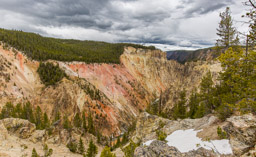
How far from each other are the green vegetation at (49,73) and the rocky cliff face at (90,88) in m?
1.80

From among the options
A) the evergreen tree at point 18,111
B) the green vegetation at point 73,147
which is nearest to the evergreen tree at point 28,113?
the evergreen tree at point 18,111

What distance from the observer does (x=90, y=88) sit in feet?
200

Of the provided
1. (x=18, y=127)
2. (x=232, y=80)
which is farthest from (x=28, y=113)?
(x=232, y=80)

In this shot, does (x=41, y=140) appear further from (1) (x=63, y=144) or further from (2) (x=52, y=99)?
(2) (x=52, y=99)

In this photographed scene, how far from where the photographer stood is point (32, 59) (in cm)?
6103

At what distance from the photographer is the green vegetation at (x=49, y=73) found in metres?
55.4

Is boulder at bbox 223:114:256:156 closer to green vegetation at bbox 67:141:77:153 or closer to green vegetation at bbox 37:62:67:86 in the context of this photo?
green vegetation at bbox 67:141:77:153

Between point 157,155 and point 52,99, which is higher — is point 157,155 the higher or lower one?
the higher one

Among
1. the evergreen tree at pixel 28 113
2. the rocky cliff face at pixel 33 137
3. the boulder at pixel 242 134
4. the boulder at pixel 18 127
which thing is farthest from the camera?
the evergreen tree at pixel 28 113

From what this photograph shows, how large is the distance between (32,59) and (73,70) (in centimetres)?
1676

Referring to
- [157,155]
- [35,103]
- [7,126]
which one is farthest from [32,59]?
[157,155]

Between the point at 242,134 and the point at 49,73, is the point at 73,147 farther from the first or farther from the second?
the point at 242,134

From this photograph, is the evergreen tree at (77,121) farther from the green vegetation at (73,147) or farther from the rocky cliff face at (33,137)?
the green vegetation at (73,147)

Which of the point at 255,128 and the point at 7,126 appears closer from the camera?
the point at 255,128
